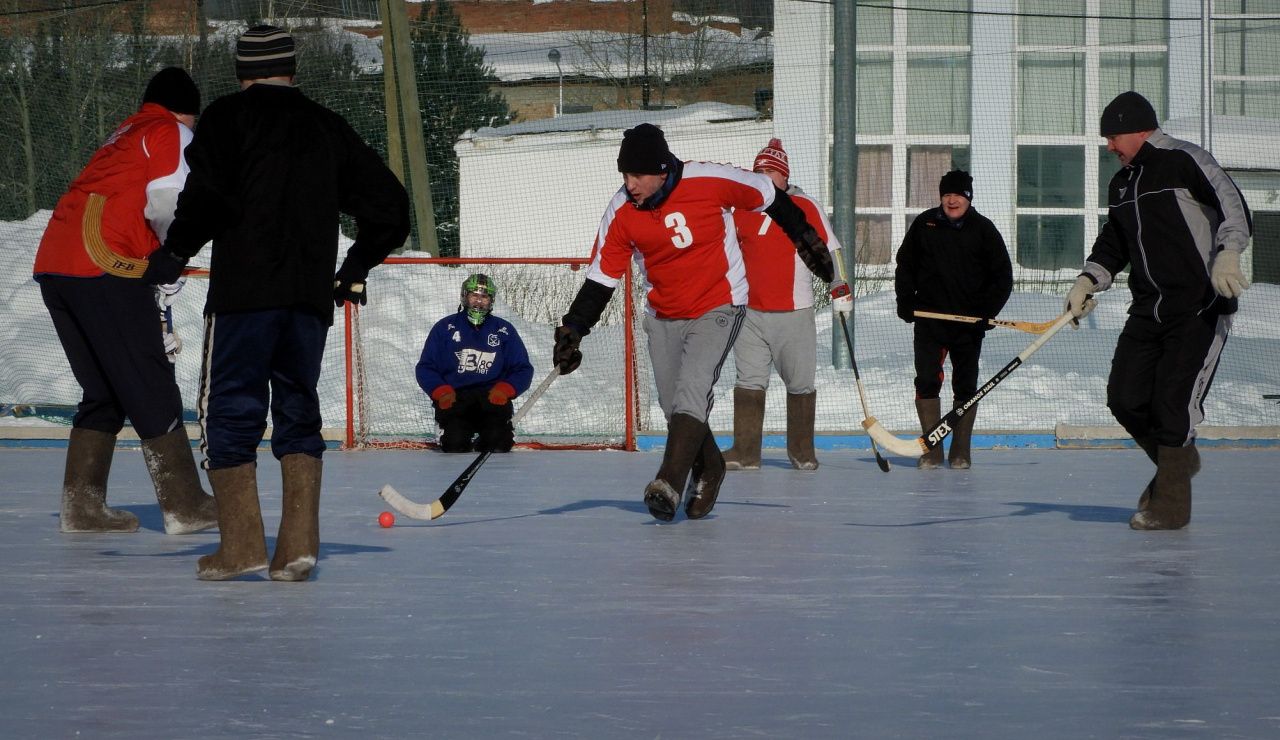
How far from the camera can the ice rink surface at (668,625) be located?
2.93 meters

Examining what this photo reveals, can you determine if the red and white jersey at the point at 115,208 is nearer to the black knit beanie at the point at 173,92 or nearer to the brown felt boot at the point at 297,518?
the black knit beanie at the point at 173,92

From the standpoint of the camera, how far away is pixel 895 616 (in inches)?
157

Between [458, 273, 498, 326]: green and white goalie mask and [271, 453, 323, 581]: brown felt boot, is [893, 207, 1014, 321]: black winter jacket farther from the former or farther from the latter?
[271, 453, 323, 581]: brown felt boot

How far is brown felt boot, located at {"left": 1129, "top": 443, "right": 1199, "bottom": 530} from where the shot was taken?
5699mm

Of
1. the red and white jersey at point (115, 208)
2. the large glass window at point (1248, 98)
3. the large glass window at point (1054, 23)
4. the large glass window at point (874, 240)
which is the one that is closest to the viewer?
the red and white jersey at point (115, 208)

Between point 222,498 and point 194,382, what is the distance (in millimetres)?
8886

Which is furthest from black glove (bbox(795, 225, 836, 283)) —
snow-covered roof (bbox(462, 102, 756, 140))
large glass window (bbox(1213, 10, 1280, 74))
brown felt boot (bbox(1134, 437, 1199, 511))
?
snow-covered roof (bbox(462, 102, 756, 140))

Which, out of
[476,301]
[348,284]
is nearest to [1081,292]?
[348,284]

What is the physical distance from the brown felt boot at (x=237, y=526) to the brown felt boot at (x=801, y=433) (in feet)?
14.2

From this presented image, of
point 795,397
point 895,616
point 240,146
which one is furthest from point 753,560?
point 795,397

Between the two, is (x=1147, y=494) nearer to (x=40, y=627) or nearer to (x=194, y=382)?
(x=40, y=627)

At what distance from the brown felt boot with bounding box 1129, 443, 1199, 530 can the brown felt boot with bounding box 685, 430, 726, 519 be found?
1532mm

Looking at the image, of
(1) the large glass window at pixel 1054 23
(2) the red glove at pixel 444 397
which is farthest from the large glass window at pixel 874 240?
(2) the red glove at pixel 444 397

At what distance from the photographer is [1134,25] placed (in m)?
19.5
